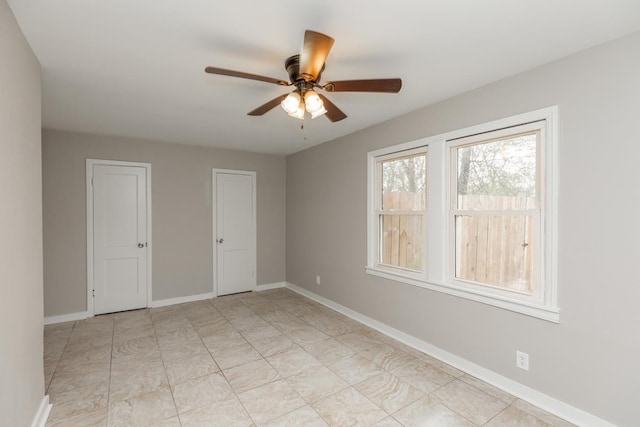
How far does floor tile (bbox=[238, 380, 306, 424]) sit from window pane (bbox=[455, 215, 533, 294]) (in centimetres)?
178

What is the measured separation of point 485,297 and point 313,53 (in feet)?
7.44

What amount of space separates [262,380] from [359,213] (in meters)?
2.17

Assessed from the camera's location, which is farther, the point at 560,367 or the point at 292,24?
the point at 560,367

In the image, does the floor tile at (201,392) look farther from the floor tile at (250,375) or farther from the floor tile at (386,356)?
the floor tile at (386,356)

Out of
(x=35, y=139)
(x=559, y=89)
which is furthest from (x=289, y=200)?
(x=559, y=89)

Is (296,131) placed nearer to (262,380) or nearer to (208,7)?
(208,7)

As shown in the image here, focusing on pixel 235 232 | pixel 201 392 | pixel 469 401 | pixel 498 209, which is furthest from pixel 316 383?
pixel 235 232

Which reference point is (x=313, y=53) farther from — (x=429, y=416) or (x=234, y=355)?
(x=234, y=355)

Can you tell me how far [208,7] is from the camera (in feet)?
5.14

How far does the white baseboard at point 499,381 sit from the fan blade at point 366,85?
2.34 m

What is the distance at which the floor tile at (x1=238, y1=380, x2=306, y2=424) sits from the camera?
2139 mm

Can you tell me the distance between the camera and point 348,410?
218 centimetres

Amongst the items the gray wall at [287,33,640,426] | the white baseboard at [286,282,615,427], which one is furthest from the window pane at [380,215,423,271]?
the white baseboard at [286,282,615,427]

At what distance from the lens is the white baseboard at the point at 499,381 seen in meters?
2.00
